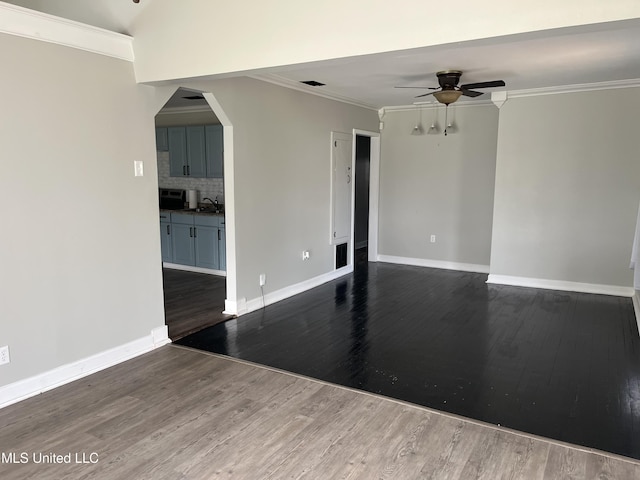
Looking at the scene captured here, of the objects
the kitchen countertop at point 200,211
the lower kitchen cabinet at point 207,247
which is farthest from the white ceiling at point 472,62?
the lower kitchen cabinet at point 207,247

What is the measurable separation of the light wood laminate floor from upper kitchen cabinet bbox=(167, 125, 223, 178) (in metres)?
3.58

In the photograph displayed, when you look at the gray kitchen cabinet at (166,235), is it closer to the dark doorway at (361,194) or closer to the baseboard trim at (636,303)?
the dark doorway at (361,194)

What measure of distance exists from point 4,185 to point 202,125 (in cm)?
374

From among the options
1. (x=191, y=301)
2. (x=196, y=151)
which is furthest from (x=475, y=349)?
(x=196, y=151)

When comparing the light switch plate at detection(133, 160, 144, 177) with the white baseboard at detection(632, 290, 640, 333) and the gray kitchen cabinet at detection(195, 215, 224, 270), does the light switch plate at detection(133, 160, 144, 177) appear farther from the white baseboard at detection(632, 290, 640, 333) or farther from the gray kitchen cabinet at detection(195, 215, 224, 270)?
the white baseboard at detection(632, 290, 640, 333)

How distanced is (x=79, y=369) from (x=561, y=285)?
5268mm

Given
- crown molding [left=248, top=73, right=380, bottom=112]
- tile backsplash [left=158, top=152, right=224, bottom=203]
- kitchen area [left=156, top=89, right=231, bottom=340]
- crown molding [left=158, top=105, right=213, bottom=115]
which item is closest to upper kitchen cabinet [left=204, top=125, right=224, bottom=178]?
kitchen area [left=156, top=89, right=231, bottom=340]

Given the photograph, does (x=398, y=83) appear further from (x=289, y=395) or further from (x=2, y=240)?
(x=2, y=240)

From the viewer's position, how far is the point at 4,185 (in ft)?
9.04

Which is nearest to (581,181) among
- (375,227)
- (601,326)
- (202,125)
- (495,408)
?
(601,326)

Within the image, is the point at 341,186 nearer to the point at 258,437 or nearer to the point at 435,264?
the point at 435,264

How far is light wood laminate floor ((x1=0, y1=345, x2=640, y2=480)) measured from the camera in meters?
2.29

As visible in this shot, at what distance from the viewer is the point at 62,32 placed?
2.96m

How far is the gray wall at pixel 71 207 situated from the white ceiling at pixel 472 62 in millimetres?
565
